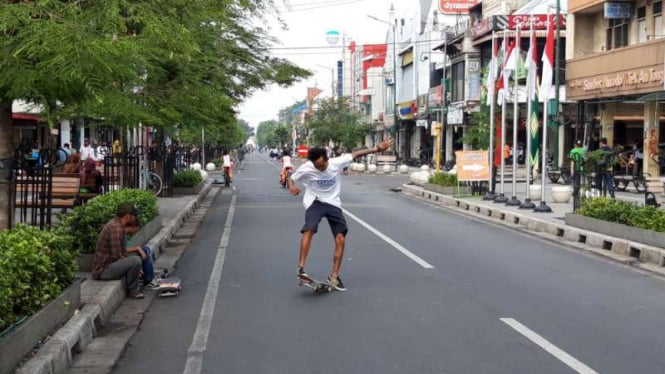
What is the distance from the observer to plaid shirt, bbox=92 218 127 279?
9156 mm

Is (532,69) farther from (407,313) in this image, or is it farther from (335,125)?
(335,125)

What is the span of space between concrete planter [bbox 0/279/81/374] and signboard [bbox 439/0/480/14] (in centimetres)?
5684

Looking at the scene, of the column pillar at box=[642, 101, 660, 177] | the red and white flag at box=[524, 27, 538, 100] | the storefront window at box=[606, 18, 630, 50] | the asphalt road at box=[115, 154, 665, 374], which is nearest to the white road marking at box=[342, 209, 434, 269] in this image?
the asphalt road at box=[115, 154, 665, 374]

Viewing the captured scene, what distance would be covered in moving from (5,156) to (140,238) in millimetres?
3187

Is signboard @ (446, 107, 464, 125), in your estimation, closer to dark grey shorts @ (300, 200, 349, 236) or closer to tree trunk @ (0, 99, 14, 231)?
dark grey shorts @ (300, 200, 349, 236)

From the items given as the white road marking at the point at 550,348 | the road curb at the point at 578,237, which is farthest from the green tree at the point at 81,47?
the road curb at the point at 578,237

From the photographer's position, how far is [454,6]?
62.0 meters

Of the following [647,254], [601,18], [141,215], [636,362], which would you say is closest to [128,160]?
[141,215]

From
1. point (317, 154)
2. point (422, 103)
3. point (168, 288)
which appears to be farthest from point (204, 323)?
point (422, 103)

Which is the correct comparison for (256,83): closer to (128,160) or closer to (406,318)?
(128,160)

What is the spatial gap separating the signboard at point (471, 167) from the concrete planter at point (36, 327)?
18.6 metres

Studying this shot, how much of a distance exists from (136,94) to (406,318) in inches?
269

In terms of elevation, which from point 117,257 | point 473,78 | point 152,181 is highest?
point 473,78

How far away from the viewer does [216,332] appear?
25.3 ft
